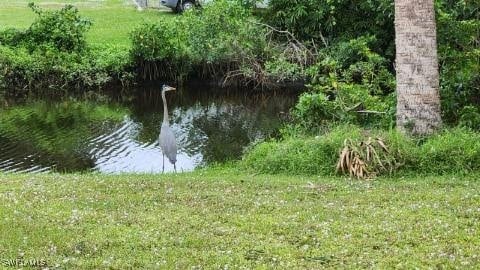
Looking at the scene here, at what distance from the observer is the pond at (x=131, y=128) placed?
15352mm

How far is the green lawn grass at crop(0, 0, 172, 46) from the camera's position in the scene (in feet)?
87.9

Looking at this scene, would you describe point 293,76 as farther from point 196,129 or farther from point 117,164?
point 117,164

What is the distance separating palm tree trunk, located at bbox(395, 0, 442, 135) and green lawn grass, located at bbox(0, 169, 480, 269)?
1.64 m

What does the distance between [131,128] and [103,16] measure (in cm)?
1471

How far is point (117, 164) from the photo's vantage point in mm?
15016

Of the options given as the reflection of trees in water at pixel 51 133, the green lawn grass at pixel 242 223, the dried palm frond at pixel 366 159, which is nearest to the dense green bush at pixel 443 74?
the dried palm frond at pixel 366 159

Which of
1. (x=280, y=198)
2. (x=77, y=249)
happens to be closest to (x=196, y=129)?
(x=280, y=198)

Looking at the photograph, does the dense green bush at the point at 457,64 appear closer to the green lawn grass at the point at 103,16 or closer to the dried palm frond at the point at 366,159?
the dried palm frond at the point at 366,159

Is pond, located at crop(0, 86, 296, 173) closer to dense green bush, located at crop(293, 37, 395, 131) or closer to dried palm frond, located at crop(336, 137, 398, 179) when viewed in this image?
dense green bush, located at crop(293, 37, 395, 131)

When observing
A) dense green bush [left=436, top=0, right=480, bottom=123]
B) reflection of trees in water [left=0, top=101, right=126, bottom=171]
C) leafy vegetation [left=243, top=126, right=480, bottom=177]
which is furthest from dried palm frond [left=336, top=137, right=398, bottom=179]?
reflection of trees in water [left=0, top=101, right=126, bottom=171]

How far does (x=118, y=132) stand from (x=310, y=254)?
12.2 metres

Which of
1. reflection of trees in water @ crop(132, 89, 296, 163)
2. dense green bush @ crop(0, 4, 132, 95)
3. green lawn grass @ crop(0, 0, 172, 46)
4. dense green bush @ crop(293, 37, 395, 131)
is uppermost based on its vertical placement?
green lawn grass @ crop(0, 0, 172, 46)

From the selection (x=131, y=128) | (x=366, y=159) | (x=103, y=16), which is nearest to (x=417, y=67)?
(x=366, y=159)

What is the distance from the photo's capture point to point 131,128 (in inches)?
734
